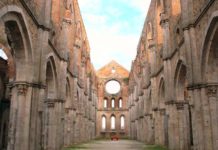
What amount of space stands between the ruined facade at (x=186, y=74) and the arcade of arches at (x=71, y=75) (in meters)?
0.04

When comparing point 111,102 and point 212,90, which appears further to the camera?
point 111,102

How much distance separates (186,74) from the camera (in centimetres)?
1848

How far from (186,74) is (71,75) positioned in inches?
454

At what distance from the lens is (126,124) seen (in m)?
54.9

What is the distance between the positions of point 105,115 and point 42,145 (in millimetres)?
36766

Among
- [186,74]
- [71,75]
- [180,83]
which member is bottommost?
[180,83]

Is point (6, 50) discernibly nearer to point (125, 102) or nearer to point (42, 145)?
point (42, 145)

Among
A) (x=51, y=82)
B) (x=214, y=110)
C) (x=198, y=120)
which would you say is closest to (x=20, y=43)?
(x=51, y=82)

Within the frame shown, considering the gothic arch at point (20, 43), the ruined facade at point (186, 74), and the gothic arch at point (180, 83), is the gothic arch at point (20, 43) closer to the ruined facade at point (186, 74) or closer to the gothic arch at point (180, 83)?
the ruined facade at point (186, 74)

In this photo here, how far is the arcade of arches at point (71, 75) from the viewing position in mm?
12602

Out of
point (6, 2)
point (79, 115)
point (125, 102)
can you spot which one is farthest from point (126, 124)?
point (6, 2)

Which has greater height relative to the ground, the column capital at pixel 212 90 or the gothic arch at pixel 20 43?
the gothic arch at pixel 20 43

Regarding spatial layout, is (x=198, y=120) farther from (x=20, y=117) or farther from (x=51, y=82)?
(x=51, y=82)

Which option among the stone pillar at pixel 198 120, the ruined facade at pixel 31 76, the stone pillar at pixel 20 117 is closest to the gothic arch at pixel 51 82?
the ruined facade at pixel 31 76
